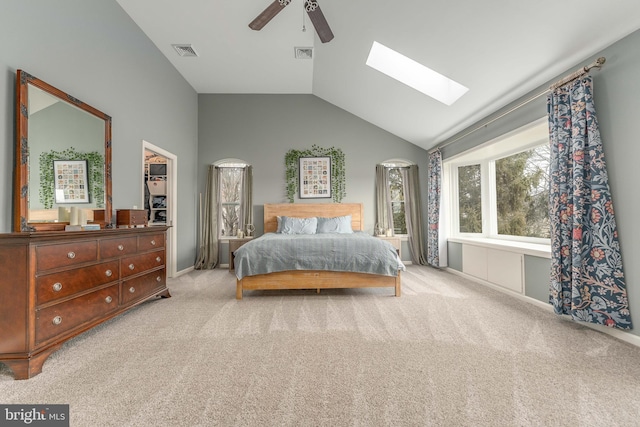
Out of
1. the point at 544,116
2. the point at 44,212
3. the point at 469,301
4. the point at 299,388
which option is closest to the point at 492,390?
the point at 299,388

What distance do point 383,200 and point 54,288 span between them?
455 cm

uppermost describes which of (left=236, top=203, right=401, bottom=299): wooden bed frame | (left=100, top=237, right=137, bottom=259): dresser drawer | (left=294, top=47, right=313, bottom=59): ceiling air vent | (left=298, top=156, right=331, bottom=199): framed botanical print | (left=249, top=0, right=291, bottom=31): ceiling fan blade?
(left=294, top=47, right=313, bottom=59): ceiling air vent

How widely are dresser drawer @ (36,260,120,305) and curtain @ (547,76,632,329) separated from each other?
12.4 feet

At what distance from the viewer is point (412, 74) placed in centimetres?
368

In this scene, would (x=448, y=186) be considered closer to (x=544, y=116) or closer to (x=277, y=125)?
(x=544, y=116)

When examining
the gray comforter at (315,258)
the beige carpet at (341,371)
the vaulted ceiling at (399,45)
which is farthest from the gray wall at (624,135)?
the gray comforter at (315,258)

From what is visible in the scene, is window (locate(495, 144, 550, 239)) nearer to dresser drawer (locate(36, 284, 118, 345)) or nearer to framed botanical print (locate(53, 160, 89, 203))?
dresser drawer (locate(36, 284, 118, 345))

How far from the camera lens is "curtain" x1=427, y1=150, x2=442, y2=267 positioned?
4.70 m

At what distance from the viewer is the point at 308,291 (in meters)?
3.44

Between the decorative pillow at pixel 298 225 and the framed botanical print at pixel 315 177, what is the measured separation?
0.60 meters

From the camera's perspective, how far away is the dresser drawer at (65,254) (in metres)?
1.71

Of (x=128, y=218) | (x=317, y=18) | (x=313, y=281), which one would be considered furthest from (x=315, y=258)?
(x=317, y=18)

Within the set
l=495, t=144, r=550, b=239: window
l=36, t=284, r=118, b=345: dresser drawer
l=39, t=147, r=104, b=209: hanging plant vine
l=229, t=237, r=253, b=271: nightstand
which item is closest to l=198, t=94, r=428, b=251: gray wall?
l=229, t=237, r=253, b=271: nightstand

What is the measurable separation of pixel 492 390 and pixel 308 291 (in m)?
2.25
